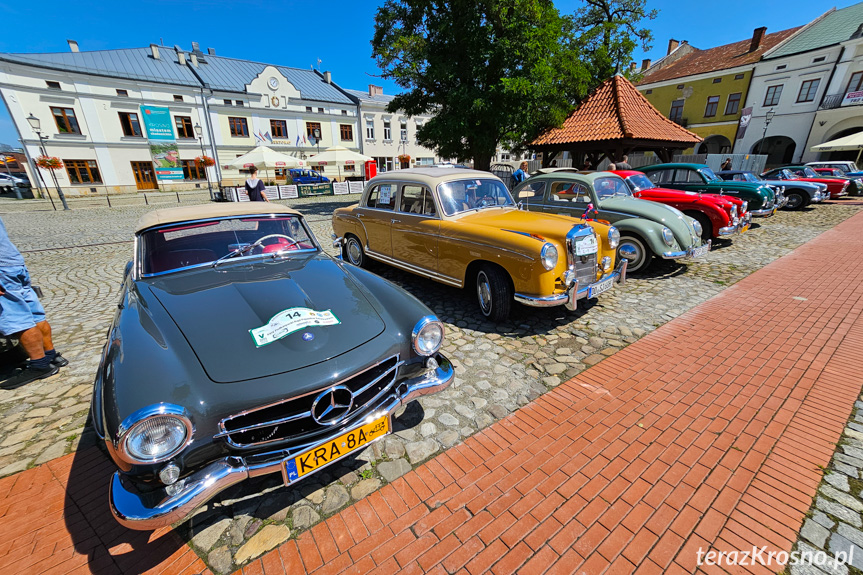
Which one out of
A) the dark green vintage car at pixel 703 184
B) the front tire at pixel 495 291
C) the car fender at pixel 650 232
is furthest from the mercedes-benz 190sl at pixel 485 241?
the dark green vintage car at pixel 703 184

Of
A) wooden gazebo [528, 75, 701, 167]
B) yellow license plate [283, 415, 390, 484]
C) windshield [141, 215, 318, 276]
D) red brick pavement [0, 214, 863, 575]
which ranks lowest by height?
red brick pavement [0, 214, 863, 575]

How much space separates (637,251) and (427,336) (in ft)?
18.1

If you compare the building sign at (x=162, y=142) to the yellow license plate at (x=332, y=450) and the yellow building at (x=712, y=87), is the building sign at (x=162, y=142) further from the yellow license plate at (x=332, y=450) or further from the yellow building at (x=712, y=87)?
the yellow building at (x=712, y=87)

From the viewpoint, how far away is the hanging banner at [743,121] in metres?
26.0

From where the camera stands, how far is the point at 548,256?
153 inches

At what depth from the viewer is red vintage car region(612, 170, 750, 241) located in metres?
7.89

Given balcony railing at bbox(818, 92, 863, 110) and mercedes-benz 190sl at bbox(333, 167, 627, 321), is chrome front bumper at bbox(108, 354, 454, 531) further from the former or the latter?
balcony railing at bbox(818, 92, 863, 110)

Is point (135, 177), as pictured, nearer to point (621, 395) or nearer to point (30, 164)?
point (30, 164)

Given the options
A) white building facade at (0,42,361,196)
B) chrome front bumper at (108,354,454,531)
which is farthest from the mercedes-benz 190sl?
white building facade at (0,42,361,196)

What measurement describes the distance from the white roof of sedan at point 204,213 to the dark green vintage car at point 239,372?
53mm

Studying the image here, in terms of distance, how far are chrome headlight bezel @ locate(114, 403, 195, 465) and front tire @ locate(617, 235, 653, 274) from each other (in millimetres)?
6618

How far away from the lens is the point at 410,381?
2.44m

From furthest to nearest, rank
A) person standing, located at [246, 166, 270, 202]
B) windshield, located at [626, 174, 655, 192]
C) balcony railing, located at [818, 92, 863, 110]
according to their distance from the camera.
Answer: balcony railing, located at [818, 92, 863, 110] → person standing, located at [246, 166, 270, 202] → windshield, located at [626, 174, 655, 192]

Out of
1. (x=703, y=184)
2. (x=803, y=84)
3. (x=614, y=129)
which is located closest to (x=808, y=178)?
(x=703, y=184)
